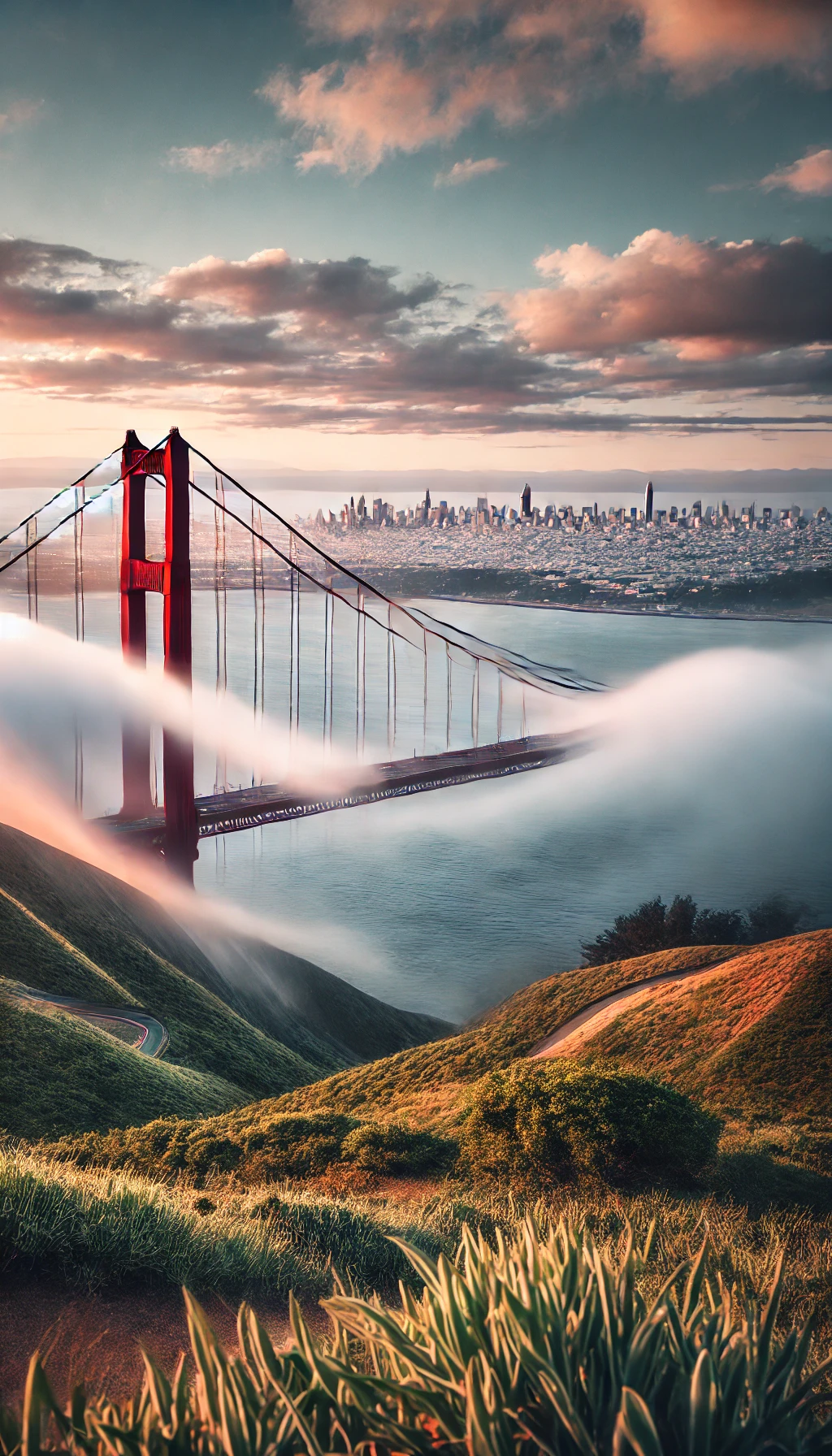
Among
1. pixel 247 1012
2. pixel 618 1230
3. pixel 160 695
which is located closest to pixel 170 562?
pixel 160 695

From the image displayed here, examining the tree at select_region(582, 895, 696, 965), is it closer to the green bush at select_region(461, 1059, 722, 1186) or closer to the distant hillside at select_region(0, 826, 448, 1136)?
the distant hillside at select_region(0, 826, 448, 1136)

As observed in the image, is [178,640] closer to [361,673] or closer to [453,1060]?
[453,1060]

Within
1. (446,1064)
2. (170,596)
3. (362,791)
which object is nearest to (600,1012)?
(446,1064)

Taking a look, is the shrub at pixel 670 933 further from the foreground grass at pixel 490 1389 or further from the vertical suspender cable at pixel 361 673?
the foreground grass at pixel 490 1389

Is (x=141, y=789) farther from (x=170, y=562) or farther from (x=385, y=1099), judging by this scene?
(x=385, y=1099)

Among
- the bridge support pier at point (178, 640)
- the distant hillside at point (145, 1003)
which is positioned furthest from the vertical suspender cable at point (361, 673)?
the distant hillside at point (145, 1003)

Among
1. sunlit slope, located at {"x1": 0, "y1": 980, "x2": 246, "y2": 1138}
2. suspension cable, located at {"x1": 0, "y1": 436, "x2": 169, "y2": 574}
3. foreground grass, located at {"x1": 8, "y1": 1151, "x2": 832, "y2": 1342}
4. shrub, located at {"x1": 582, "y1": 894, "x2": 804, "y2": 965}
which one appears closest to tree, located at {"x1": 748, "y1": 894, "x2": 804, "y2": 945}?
shrub, located at {"x1": 582, "y1": 894, "x2": 804, "y2": 965}
